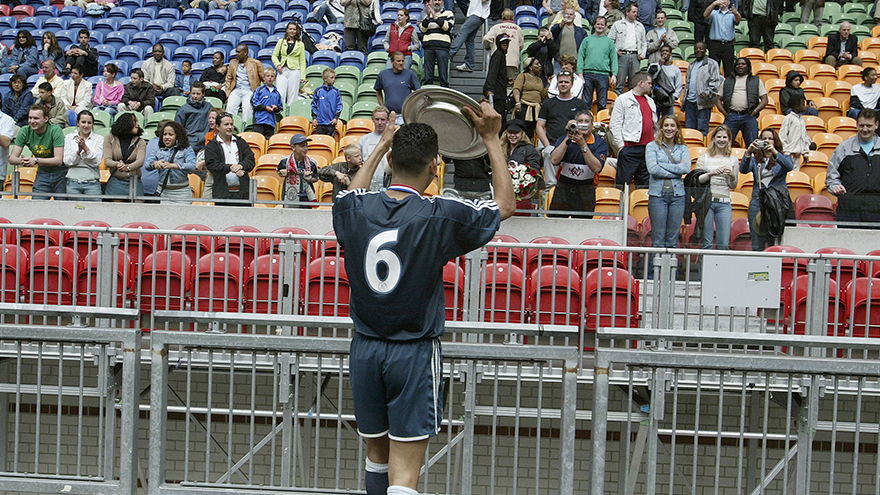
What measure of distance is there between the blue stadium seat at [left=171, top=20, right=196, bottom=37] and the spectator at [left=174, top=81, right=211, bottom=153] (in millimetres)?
5834

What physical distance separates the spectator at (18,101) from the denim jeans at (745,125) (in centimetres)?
1067

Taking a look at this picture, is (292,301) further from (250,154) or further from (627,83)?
(627,83)

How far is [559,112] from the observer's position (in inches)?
479

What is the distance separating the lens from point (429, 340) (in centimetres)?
405

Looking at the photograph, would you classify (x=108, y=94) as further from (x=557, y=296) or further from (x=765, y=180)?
(x=765, y=180)

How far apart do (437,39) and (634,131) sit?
14.5ft

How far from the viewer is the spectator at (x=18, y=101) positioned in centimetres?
1449

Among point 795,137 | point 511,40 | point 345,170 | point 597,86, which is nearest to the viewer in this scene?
point 345,170

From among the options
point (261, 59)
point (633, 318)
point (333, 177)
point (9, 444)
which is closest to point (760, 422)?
point (633, 318)

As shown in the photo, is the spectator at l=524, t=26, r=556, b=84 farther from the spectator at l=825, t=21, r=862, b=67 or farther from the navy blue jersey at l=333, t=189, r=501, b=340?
the navy blue jersey at l=333, t=189, r=501, b=340

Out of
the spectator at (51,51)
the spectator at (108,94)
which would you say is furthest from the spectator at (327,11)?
the spectator at (51,51)

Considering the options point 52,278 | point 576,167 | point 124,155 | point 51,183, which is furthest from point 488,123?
point 51,183

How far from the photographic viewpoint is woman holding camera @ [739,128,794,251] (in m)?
9.88

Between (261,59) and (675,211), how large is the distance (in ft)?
29.6
